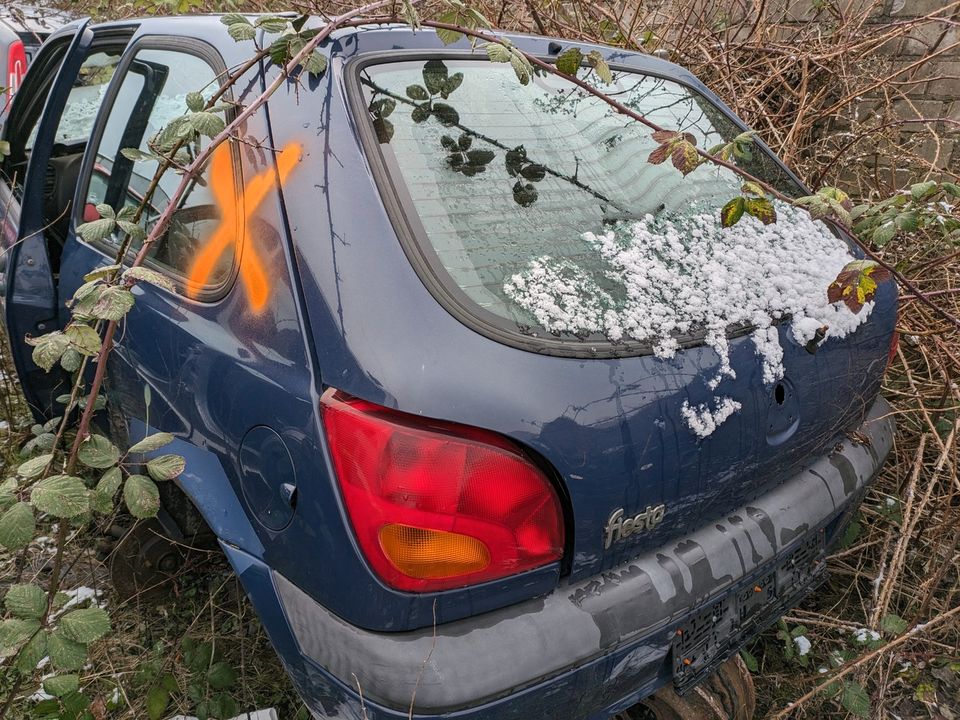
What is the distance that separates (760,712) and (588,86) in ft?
6.10

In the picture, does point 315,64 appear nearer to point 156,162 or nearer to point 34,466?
point 156,162

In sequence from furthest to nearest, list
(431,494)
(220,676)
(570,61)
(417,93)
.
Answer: (220,676) < (570,61) < (417,93) < (431,494)

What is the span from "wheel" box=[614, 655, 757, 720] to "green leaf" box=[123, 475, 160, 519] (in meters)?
1.29

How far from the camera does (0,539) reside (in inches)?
51.4

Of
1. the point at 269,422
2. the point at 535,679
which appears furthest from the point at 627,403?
the point at 269,422

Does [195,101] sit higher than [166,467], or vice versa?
[195,101]

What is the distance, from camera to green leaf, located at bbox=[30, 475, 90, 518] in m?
1.29

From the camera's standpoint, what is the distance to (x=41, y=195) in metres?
2.42

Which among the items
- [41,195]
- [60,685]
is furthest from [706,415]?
[41,195]

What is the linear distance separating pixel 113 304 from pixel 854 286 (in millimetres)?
1574

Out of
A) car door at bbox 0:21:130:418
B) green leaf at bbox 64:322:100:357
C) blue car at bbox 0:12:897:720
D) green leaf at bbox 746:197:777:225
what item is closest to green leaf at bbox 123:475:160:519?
blue car at bbox 0:12:897:720

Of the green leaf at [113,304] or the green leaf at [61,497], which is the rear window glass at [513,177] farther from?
the green leaf at [61,497]

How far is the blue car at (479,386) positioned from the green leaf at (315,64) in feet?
0.06

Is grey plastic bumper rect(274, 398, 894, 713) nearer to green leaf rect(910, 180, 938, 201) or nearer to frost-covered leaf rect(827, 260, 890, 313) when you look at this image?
frost-covered leaf rect(827, 260, 890, 313)
